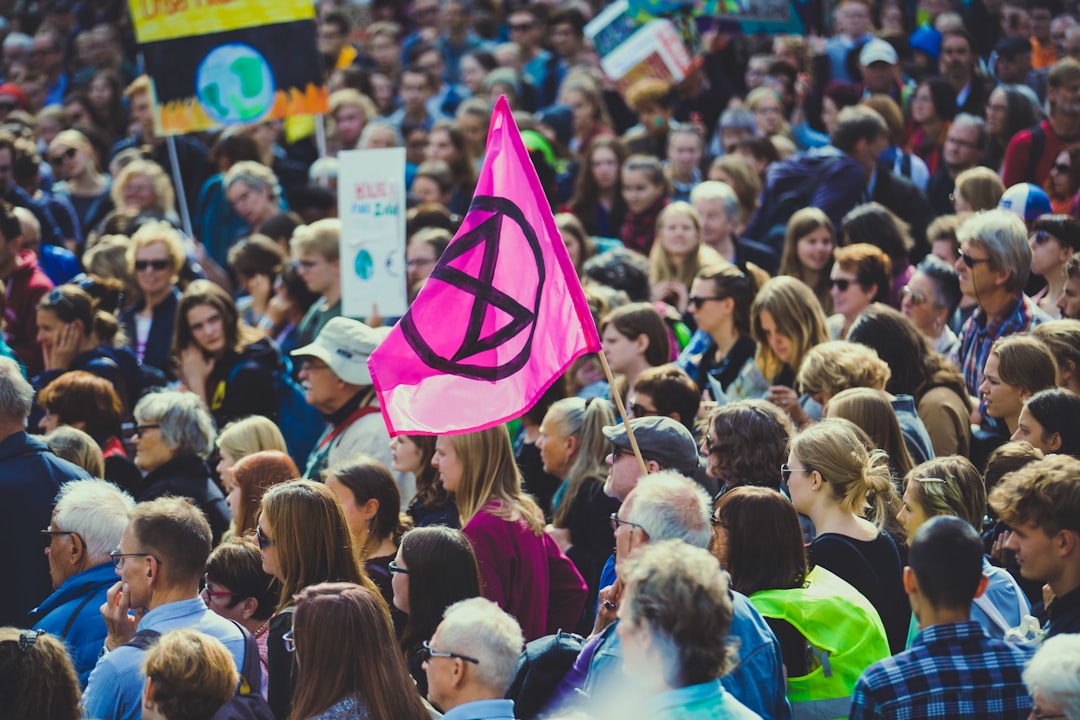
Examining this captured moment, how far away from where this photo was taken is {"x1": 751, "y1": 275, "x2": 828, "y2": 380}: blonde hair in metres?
7.24

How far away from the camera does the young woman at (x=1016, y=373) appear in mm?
5996

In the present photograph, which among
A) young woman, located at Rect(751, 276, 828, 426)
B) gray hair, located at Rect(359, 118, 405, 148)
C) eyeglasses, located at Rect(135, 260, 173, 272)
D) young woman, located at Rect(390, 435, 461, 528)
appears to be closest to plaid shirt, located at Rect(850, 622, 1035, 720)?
young woman, located at Rect(390, 435, 461, 528)

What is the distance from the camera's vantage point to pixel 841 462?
5020 mm

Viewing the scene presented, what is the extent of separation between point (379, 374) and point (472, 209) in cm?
71

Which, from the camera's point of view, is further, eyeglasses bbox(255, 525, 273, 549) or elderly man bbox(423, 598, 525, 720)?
eyeglasses bbox(255, 525, 273, 549)

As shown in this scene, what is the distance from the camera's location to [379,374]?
5348mm

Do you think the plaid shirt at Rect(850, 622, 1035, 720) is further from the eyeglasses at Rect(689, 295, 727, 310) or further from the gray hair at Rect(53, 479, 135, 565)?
the eyeglasses at Rect(689, 295, 727, 310)

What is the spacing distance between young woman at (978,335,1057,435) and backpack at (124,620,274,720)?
10.9 ft

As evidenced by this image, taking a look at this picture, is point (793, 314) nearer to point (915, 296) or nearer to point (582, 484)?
point (915, 296)

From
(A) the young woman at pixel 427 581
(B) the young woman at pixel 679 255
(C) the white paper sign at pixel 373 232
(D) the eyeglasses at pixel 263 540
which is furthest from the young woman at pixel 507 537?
(B) the young woman at pixel 679 255

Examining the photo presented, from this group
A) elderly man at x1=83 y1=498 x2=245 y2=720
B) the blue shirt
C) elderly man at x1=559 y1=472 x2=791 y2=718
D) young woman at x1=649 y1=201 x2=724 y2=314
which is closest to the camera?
elderly man at x1=559 y1=472 x2=791 y2=718

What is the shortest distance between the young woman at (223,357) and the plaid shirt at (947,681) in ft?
16.7

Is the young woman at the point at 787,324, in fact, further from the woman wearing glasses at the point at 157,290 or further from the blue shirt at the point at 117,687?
the woman wearing glasses at the point at 157,290

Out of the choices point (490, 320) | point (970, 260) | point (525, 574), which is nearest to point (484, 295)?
point (490, 320)
